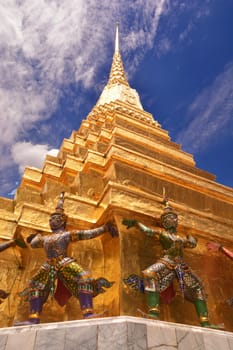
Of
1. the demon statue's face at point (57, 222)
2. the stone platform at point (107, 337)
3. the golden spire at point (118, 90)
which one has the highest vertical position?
the golden spire at point (118, 90)

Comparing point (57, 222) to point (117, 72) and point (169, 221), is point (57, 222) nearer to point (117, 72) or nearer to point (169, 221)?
point (169, 221)

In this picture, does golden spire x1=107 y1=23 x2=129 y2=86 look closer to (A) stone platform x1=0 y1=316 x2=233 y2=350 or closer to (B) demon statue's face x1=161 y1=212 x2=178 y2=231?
(B) demon statue's face x1=161 y1=212 x2=178 y2=231

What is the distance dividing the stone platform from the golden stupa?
4.77ft

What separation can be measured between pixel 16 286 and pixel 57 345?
3.05 metres

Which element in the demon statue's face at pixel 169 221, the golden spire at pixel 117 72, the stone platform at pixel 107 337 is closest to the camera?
the stone platform at pixel 107 337

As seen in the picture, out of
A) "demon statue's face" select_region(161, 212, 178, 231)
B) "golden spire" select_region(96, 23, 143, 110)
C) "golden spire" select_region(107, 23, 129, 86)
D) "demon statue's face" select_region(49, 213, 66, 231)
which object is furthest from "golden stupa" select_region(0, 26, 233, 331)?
"golden spire" select_region(107, 23, 129, 86)

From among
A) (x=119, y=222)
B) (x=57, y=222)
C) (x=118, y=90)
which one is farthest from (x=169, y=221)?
(x=118, y=90)

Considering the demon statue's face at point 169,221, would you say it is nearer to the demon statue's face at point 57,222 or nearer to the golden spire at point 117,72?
the demon statue's face at point 57,222

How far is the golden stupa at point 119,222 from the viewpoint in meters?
6.75

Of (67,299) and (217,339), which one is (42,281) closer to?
(67,299)

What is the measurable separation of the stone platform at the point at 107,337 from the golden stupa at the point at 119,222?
1.45 m

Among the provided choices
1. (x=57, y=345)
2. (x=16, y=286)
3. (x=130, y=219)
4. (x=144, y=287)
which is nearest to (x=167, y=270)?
(x=144, y=287)

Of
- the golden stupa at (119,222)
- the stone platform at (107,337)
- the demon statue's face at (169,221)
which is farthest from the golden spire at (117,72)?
the stone platform at (107,337)

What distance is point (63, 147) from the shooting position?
15109 mm
